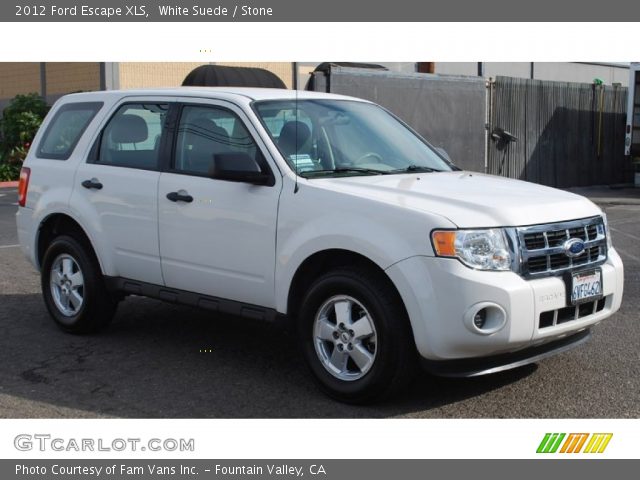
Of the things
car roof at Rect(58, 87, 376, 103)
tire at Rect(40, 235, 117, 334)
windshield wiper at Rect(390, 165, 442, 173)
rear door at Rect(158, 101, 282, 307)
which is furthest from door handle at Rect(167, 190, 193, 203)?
windshield wiper at Rect(390, 165, 442, 173)

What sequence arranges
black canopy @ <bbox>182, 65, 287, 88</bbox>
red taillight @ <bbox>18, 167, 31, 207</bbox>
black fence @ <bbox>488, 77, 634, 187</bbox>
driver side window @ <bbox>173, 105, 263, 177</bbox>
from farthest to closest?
black fence @ <bbox>488, 77, 634, 187</bbox>
black canopy @ <bbox>182, 65, 287, 88</bbox>
red taillight @ <bbox>18, 167, 31, 207</bbox>
driver side window @ <bbox>173, 105, 263, 177</bbox>

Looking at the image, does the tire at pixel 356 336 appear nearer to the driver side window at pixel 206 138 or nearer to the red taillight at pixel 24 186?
the driver side window at pixel 206 138

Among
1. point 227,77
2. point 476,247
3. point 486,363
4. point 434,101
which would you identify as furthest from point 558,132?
point 476,247

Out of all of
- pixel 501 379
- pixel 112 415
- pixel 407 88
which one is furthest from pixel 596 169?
pixel 112 415

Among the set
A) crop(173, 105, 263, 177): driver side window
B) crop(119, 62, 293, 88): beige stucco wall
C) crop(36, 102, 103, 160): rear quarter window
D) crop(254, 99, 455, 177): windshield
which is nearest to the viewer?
crop(254, 99, 455, 177): windshield

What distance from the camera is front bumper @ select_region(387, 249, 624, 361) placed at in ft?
15.8

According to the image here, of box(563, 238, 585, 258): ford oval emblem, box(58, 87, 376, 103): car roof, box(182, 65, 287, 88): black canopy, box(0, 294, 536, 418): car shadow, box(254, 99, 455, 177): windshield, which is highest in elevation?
box(182, 65, 287, 88): black canopy

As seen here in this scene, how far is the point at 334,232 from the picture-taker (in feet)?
17.2

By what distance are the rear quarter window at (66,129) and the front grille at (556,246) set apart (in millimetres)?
3689

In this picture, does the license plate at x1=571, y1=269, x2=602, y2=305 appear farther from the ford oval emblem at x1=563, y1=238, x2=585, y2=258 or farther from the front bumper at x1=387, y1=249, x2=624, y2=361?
the front bumper at x1=387, y1=249, x2=624, y2=361

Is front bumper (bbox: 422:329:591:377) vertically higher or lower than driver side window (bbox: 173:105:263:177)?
lower

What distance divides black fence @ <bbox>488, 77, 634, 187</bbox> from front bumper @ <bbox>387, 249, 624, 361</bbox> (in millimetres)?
15138

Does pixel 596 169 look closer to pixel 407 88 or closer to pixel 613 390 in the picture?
pixel 407 88

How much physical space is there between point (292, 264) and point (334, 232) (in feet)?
1.33
